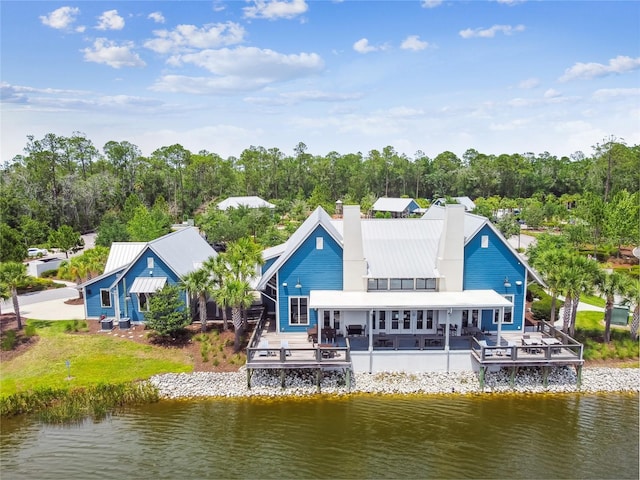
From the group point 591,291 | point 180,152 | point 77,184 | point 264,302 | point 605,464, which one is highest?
point 180,152

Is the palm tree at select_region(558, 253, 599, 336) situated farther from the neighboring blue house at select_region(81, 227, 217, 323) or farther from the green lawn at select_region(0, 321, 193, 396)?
the neighboring blue house at select_region(81, 227, 217, 323)

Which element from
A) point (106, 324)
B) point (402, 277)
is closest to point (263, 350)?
point (402, 277)

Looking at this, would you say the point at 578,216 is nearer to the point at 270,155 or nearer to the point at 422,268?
the point at 422,268

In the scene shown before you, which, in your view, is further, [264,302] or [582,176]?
[582,176]

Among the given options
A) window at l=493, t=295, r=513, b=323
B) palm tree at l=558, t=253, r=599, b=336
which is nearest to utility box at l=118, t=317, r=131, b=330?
window at l=493, t=295, r=513, b=323

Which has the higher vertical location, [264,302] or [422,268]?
[422,268]

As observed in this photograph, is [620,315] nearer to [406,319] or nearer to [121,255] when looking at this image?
[406,319]

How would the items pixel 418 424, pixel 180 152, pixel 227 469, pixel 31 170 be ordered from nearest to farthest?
pixel 227 469 < pixel 418 424 < pixel 31 170 < pixel 180 152

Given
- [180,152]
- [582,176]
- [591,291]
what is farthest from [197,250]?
[582,176]
